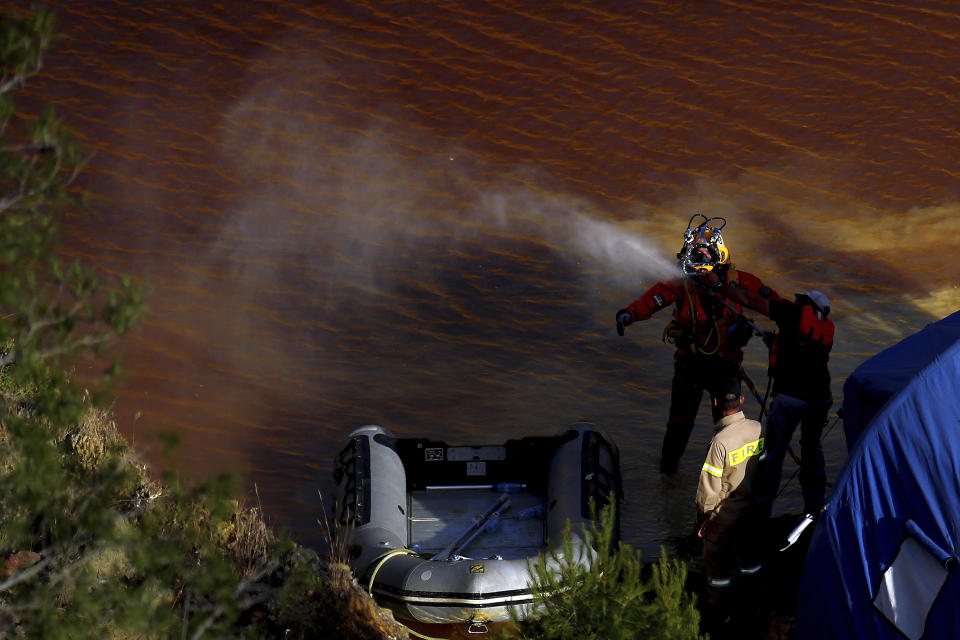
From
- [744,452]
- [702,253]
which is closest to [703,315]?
[702,253]

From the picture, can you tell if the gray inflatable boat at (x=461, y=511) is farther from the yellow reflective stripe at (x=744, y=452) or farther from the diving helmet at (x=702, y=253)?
the diving helmet at (x=702, y=253)

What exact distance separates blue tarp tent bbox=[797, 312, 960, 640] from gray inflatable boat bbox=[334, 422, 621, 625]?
1.83m

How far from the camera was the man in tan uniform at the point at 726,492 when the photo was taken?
6.63 m

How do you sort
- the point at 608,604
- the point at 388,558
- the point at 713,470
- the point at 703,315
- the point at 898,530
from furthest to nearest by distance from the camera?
the point at 703,315 < the point at 388,558 < the point at 713,470 < the point at 898,530 < the point at 608,604

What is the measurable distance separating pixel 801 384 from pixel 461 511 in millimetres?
2518

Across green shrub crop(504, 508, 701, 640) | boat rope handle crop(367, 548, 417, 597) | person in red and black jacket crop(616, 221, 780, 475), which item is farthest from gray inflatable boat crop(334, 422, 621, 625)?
green shrub crop(504, 508, 701, 640)

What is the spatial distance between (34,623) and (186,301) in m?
10.5

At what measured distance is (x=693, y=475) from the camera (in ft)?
30.9

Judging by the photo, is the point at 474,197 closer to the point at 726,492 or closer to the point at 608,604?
the point at 726,492

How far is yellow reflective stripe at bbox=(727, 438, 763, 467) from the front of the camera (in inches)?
261

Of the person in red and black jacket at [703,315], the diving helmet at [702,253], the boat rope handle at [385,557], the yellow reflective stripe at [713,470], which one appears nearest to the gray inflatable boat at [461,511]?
the boat rope handle at [385,557]

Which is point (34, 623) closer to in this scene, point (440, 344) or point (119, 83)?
point (440, 344)

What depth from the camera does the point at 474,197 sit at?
52.5ft

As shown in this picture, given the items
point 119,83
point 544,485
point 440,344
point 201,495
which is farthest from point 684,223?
point 201,495
